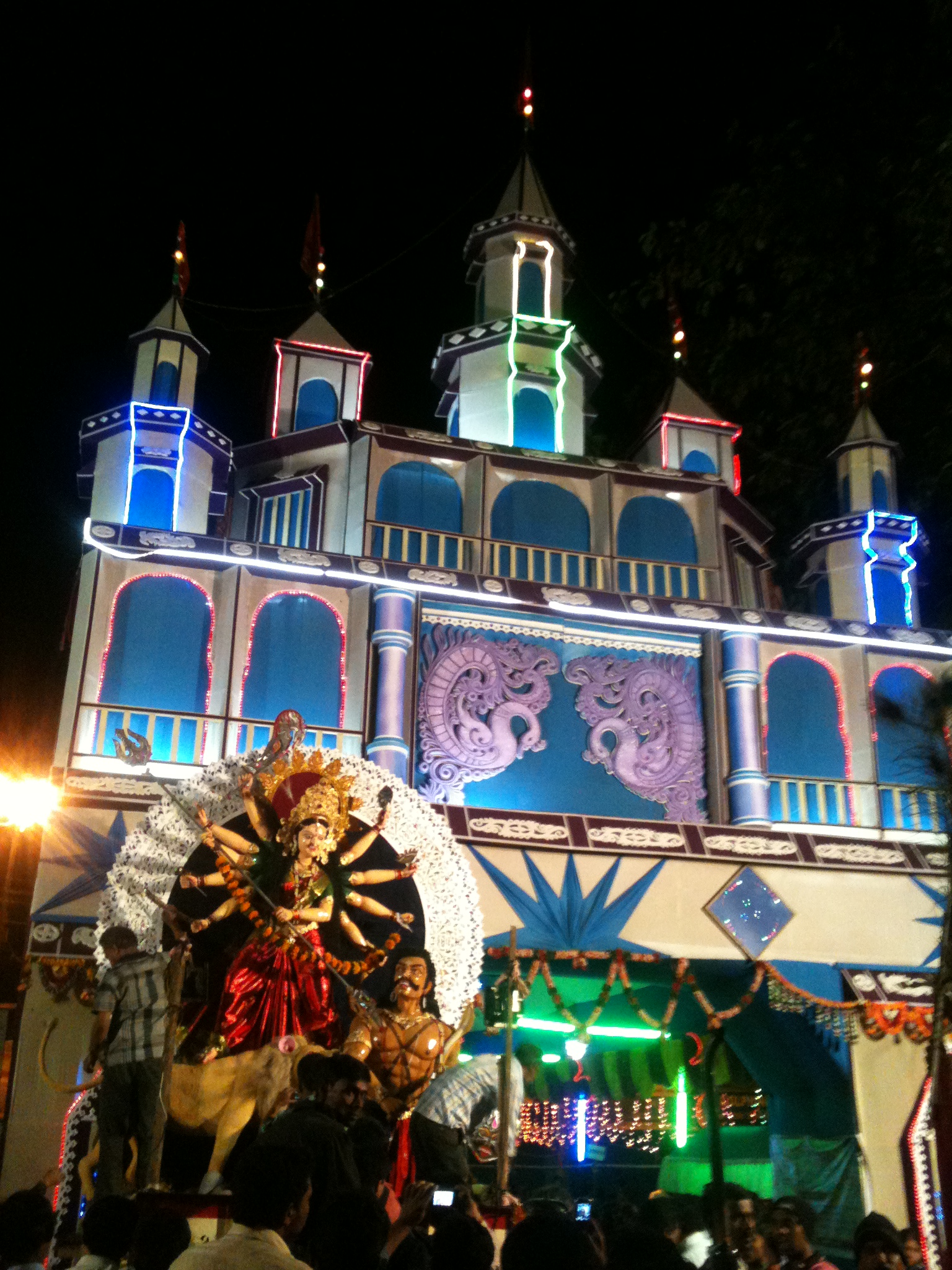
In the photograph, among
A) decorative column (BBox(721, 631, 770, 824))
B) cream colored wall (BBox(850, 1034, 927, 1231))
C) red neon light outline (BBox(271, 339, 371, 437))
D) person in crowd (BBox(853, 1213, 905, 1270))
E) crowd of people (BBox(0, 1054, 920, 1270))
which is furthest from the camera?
red neon light outline (BBox(271, 339, 371, 437))

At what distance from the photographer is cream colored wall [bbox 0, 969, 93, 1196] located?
35.4ft

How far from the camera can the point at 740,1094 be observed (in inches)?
625

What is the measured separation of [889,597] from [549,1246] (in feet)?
47.7

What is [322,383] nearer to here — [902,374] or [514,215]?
[514,215]

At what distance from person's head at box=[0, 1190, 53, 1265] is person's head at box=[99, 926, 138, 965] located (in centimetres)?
380

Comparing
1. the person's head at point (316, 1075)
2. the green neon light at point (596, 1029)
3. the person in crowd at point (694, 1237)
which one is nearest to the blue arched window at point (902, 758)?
the green neon light at point (596, 1029)

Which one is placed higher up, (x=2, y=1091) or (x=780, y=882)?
(x=780, y=882)

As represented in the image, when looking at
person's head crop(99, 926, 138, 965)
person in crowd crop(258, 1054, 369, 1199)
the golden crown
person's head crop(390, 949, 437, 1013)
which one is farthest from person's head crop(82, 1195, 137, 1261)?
the golden crown

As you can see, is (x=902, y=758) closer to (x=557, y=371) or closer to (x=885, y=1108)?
(x=885, y=1108)

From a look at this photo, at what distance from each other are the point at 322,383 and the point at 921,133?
797 cm

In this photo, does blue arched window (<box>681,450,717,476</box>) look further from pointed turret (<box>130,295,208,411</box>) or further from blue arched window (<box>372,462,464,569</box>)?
pointed turret (<box>130,295,208,411</box>)

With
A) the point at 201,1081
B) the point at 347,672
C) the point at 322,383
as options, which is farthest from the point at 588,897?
the point at 322,383

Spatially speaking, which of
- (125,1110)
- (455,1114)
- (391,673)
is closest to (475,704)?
(391,673)

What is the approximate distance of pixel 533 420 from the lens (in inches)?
700
